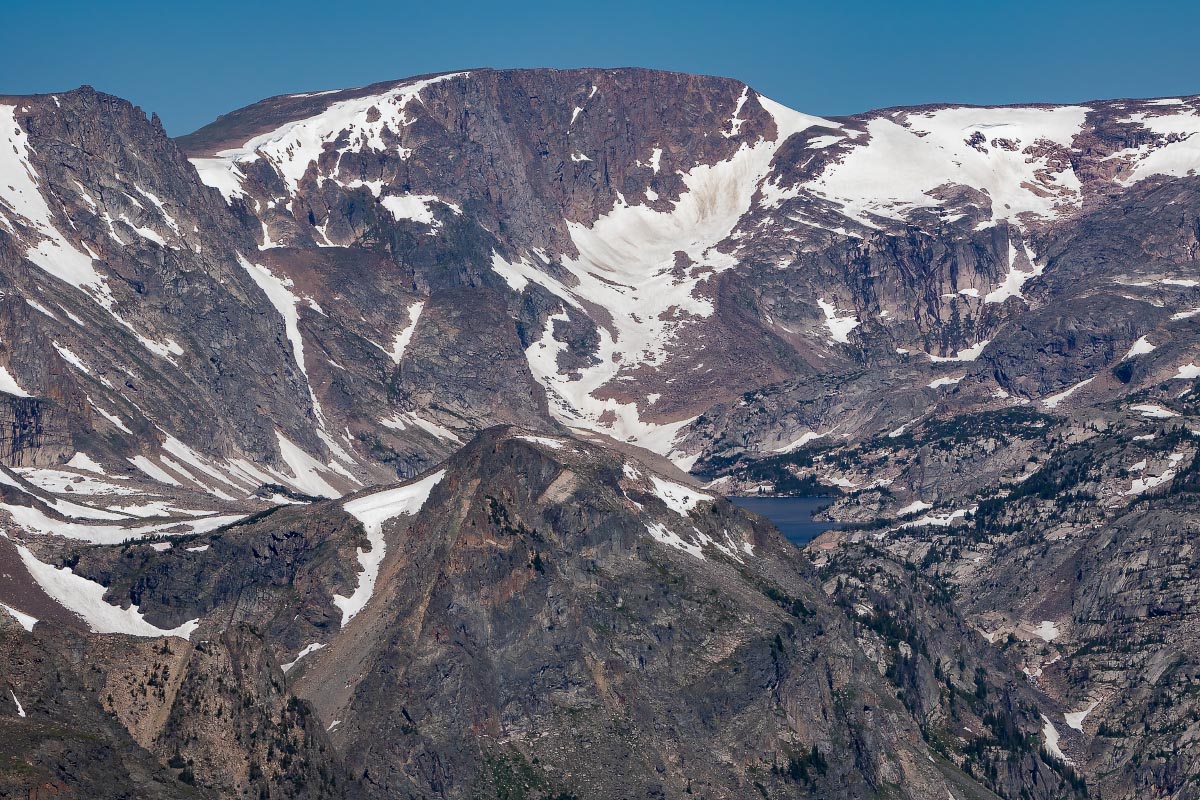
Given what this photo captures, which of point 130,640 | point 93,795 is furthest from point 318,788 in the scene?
point 93,795

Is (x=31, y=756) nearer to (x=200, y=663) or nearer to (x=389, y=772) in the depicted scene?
(x=200, y=663)

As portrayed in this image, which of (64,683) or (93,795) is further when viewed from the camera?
(64,683)

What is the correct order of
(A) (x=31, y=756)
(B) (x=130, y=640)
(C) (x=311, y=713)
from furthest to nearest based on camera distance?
1. (C) (x=311, y=713)
2. (B) (x=130, y=640)
3. (A) (x=31, y=756)

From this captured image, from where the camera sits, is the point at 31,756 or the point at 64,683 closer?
the point at 31,756

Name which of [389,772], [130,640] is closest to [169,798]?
[130,640]

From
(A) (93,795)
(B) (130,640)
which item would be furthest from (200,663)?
(A) (93,795)

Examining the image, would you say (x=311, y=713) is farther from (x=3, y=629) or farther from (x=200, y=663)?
(x=3, y=629)

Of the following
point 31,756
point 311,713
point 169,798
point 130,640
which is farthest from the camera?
point 311,713

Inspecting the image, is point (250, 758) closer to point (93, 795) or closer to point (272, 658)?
point (272, 658)
